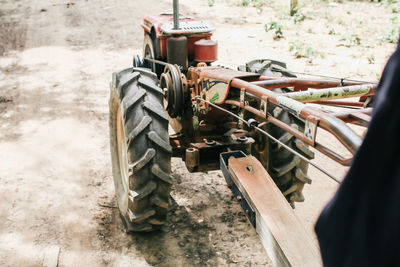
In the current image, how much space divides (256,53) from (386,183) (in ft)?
30.6

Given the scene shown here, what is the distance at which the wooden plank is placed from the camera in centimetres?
209

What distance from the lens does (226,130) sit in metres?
3.90

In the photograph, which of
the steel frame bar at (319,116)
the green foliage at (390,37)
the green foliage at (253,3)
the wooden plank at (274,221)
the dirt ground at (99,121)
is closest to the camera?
the steel frame bar at (319,116)

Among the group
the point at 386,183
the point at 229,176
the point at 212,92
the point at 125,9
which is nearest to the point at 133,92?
the point at 212,92

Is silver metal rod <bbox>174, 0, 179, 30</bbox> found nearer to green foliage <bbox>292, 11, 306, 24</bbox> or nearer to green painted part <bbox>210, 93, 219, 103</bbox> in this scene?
green painted part <bbox>210, 93, 219, 103</bbox>

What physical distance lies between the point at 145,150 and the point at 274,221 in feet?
4.24

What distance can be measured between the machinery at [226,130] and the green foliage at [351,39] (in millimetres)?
6015

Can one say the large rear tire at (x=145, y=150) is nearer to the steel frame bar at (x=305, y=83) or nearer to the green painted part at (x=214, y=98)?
the green painted part at (x=214, y=98)

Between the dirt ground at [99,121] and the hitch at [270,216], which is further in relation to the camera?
the dirt ground at [99,121]

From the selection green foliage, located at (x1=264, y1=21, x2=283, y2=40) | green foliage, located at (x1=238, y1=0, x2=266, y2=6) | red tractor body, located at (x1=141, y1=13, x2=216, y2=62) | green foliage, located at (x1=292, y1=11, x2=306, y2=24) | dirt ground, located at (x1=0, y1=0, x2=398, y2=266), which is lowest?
dirt ground, located at (x1=0, y1=0, x2=398, y2=266)

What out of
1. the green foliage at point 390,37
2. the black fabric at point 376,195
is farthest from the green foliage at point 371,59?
the black fabric at point 376,195

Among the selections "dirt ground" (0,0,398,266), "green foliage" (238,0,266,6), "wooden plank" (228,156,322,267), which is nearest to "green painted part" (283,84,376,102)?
"wooden plank" (228,156,322,267)

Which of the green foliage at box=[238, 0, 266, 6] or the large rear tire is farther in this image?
the green foliage at box=[238, 0, 266, 6]

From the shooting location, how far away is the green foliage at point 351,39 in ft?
31.6
